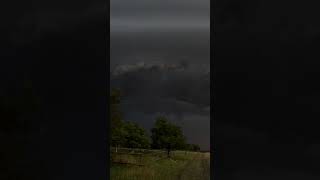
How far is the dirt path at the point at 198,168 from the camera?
22.3ft

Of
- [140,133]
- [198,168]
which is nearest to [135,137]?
[140,133]

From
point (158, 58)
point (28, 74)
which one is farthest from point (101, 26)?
point (158, 58)

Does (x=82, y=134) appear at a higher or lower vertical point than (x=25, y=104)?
lower

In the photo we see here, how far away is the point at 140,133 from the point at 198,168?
1006 millimetres

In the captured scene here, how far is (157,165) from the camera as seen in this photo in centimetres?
714

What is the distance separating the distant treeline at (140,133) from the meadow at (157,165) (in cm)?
12

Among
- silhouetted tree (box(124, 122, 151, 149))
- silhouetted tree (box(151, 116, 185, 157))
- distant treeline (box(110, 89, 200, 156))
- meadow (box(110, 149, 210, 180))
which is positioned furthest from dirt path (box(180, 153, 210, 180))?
silhouetted tree (box(124, 122, 151, 149))

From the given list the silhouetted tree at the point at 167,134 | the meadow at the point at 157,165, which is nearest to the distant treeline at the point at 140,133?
the silhouetted tree at the point at 167,134

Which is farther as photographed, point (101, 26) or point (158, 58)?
point (158, 58)

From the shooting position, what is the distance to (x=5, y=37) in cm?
565

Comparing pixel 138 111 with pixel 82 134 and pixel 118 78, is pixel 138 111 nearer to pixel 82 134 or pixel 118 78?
pixel 118 78
